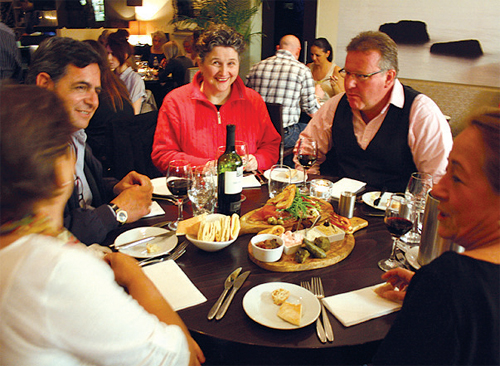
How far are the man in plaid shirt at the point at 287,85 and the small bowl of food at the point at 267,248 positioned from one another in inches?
113

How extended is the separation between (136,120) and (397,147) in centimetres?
174

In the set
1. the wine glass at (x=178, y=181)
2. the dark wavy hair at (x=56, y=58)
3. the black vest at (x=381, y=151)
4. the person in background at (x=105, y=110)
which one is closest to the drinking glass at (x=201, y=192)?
the wine glass at (x=178, y=181)

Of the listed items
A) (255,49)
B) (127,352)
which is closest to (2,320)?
(127,352)

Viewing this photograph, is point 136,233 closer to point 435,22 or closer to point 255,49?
point 435,22

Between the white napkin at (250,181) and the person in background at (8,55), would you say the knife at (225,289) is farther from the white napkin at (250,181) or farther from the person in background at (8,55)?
the person in background at (8,55)

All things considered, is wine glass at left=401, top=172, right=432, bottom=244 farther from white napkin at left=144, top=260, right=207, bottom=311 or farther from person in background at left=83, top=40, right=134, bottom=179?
person in background at left=83, top=40, right=134, bottom=179

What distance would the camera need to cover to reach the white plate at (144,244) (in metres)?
1.33

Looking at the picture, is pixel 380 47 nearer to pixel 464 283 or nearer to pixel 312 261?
pixel 312 261

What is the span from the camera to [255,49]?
6.24 m

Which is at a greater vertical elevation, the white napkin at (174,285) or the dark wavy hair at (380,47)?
the dark wavy hair at (380,47)

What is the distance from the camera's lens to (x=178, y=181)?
1546 mm

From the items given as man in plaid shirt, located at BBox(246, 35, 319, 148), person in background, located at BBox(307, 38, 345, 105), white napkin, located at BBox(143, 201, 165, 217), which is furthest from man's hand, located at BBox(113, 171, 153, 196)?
person in background, located at BBox(307, 38, 345, 105)

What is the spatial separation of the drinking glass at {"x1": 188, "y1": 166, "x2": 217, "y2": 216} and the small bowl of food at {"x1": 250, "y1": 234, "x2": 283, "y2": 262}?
382 mm

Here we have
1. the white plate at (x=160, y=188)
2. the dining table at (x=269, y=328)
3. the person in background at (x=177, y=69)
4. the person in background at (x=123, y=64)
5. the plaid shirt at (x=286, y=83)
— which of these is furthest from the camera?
the person in background at (x=177, y=69)
